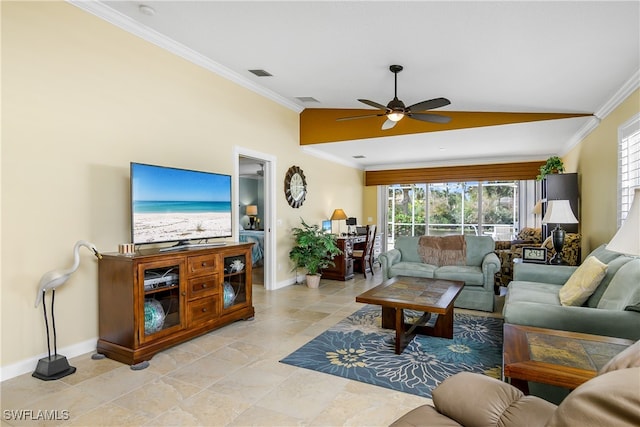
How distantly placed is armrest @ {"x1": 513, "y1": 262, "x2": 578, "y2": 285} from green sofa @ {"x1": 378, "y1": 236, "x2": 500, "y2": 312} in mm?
384

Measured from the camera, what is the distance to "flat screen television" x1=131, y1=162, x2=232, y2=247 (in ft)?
10.3

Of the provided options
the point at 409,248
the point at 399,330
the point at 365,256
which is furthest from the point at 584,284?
the point at 365,256

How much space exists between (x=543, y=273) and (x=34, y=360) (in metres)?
4.91

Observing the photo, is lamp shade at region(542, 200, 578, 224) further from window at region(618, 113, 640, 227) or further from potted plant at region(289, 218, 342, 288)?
potted plant at region(289, 218, 342, 288)

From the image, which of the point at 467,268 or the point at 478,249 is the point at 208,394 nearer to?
the point at 467,268

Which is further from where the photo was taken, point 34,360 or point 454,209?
point 454,209

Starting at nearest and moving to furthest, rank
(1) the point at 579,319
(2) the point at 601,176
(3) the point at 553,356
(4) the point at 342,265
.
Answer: (3) the point at 553,356
(1) the point at 579,319
(2) the point at 601,176
(4) the point at 342,265

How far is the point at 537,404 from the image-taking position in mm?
1216

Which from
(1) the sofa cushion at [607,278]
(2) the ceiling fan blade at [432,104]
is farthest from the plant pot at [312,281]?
(1) the sofa cushion at [607,278]

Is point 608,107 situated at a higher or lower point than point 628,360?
higher

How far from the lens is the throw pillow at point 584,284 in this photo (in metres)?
2.77

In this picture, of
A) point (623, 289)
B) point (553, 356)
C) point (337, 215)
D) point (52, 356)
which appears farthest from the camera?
point (337, 215)

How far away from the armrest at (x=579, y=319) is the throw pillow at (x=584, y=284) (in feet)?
1.86

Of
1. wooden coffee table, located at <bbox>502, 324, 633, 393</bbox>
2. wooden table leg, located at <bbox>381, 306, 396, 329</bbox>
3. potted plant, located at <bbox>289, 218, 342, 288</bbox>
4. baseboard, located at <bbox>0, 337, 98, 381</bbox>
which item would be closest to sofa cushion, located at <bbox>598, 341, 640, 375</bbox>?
wooden coffee table, located at <bbox>502, 324, 633, 393</bbox>
